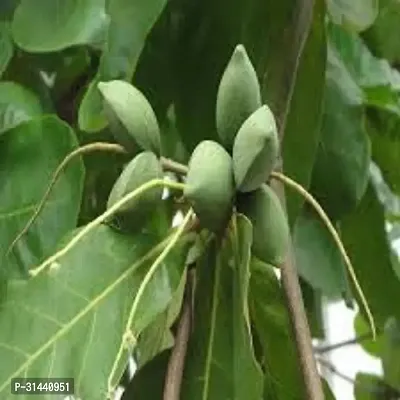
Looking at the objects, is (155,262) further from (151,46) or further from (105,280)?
(151,46)

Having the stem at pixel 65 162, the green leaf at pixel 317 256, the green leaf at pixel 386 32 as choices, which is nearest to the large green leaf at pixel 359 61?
the green leaf at pixel 386 32

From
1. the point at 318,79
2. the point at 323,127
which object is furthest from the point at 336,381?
the point at 318,79

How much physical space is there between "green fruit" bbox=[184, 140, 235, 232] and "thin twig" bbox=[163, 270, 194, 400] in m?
0.05

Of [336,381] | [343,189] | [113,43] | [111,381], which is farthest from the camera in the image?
[336,381]

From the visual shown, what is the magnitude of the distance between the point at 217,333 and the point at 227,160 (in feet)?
0.29

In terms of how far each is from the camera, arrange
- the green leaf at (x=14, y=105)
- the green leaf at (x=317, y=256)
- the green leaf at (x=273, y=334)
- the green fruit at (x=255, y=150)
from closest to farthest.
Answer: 1. the green fruit at (x=255, y=150)
2. the green leaf at (x=273, y=334)
3. the green leaf at (x=14, y=105)
4. the green leaf at (x=317, y=256)

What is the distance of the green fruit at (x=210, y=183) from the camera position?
0.41 meters

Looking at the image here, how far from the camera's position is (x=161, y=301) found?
0.45 m

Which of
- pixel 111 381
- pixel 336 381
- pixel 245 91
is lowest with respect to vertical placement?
pixel 336 381

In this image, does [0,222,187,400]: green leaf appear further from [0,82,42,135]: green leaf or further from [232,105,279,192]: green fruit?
[0,82,42,135]: green leaf

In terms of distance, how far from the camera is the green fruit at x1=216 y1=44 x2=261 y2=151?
1.41 ft

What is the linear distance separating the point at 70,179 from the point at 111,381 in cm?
14

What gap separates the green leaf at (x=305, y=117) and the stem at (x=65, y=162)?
0.50 feet

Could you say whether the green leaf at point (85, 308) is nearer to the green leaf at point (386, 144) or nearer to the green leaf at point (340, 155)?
the green leaf at point (340, 155)
